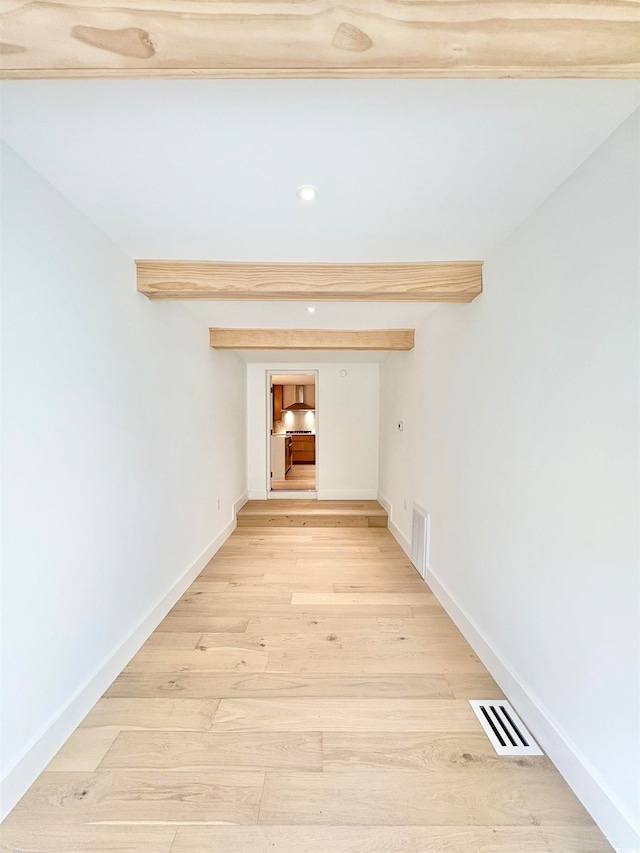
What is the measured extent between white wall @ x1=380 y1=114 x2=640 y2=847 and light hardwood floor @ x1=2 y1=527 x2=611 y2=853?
24 centimetres

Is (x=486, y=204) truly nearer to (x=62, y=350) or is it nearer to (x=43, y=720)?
(x=62, y=350)

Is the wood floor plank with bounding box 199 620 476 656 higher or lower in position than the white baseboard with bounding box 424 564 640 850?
lower

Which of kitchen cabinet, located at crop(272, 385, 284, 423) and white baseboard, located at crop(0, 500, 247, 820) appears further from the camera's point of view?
kitchen cabinet, located at crop(272, 385, 284, 423)

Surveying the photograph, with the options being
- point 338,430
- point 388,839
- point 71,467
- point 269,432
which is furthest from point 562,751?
point 269,432

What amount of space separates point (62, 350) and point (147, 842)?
71.0 inches

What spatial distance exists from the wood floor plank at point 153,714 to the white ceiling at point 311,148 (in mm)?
2302

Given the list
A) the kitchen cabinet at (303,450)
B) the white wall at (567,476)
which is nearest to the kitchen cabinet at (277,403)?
the kitchen cabinet at (303,450)

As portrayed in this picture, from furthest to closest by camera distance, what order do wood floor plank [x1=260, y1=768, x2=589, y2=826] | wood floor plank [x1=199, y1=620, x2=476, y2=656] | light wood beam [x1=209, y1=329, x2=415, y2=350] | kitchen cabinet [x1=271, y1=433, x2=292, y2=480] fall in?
kitchen cabinet [x1=271, y1=433, x2=292, y2=480] < light wood beam [x1=209, y1=329, x2=415, y2=350] < wood floor plank [x1=199, y1=620, x2=476, y2=656] < wood floor plank [x1=260, y1=768, x2=589, y2=826]

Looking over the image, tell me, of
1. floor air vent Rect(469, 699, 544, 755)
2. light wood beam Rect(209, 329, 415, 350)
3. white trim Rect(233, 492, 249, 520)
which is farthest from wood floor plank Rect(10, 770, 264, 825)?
white trim Rect(233, 492, 249, 520)

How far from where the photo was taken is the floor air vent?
171 cm

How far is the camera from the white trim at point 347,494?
622 cm

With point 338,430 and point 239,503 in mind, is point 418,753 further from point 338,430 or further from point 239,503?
point 338,430

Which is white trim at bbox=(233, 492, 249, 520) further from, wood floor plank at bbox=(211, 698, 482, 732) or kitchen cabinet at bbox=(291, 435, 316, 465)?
kitchen cabinet at bbox=(291, 435, 316, 465)

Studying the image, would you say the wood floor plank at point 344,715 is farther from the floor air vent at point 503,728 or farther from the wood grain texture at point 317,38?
the wood grain texture at point 317,38
